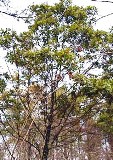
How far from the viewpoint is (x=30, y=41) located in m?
12.3

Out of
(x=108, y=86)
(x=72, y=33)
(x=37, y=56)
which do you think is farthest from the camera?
(x=72, y=33)

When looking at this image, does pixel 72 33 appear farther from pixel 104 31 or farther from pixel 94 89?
pixel 94 89

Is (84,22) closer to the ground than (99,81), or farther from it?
farther from it

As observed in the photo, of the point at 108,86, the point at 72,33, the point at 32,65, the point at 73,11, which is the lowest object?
the point at 108,86

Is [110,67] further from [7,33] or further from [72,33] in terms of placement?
[7,33]

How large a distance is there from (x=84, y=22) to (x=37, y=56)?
223 centimetres

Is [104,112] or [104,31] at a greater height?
[104,31]

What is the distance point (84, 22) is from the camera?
12164mm

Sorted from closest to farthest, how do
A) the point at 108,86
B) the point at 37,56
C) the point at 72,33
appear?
the point at 108,86 → the point at 37,56 → the point at 72,33

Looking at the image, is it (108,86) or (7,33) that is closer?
(108,86)

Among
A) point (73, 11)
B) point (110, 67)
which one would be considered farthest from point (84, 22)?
point (110, 67)

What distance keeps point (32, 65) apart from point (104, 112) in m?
2.98

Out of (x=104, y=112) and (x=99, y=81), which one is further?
(x=104, y=112)

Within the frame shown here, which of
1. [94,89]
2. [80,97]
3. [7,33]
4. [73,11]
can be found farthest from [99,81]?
[7,33]
